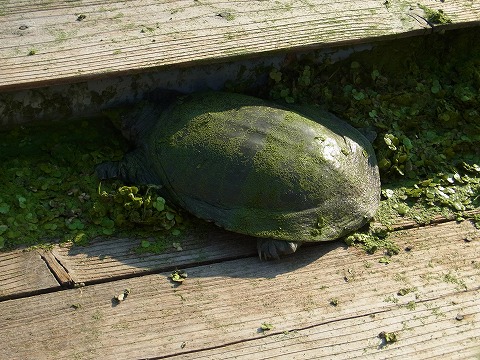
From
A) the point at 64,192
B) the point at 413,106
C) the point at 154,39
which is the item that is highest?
the point at 154,39

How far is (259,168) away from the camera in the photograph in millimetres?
3207

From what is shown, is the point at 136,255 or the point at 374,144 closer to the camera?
the point at 136,255

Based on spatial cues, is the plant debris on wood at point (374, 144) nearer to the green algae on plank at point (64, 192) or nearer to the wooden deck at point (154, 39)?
the green algae on plank at point (64, 192)

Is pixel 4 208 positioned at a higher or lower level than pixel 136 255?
higher

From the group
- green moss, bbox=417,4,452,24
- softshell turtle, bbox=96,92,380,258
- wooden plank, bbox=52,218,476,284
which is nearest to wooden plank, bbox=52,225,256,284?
wooden plank, bbox=52,218,476,284

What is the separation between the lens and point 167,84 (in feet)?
11.9

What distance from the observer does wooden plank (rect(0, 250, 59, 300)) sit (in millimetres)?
2928

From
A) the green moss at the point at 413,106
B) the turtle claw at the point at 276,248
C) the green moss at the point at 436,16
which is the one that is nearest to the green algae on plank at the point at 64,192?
the turtle claw at the point at 276,248

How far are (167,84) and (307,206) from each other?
1.07 meters

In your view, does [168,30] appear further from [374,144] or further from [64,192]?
[374,144]

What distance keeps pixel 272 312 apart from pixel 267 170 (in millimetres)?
688

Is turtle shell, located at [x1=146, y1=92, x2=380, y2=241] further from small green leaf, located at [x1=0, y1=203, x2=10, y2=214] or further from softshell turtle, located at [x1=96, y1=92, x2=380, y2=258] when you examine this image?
small green leaf, located at [x1=0, y1=203, x2=10, y2=214]

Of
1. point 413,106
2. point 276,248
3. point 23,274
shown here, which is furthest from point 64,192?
point 413,106

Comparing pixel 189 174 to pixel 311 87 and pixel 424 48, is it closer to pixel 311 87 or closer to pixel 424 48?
pixel 311 87
